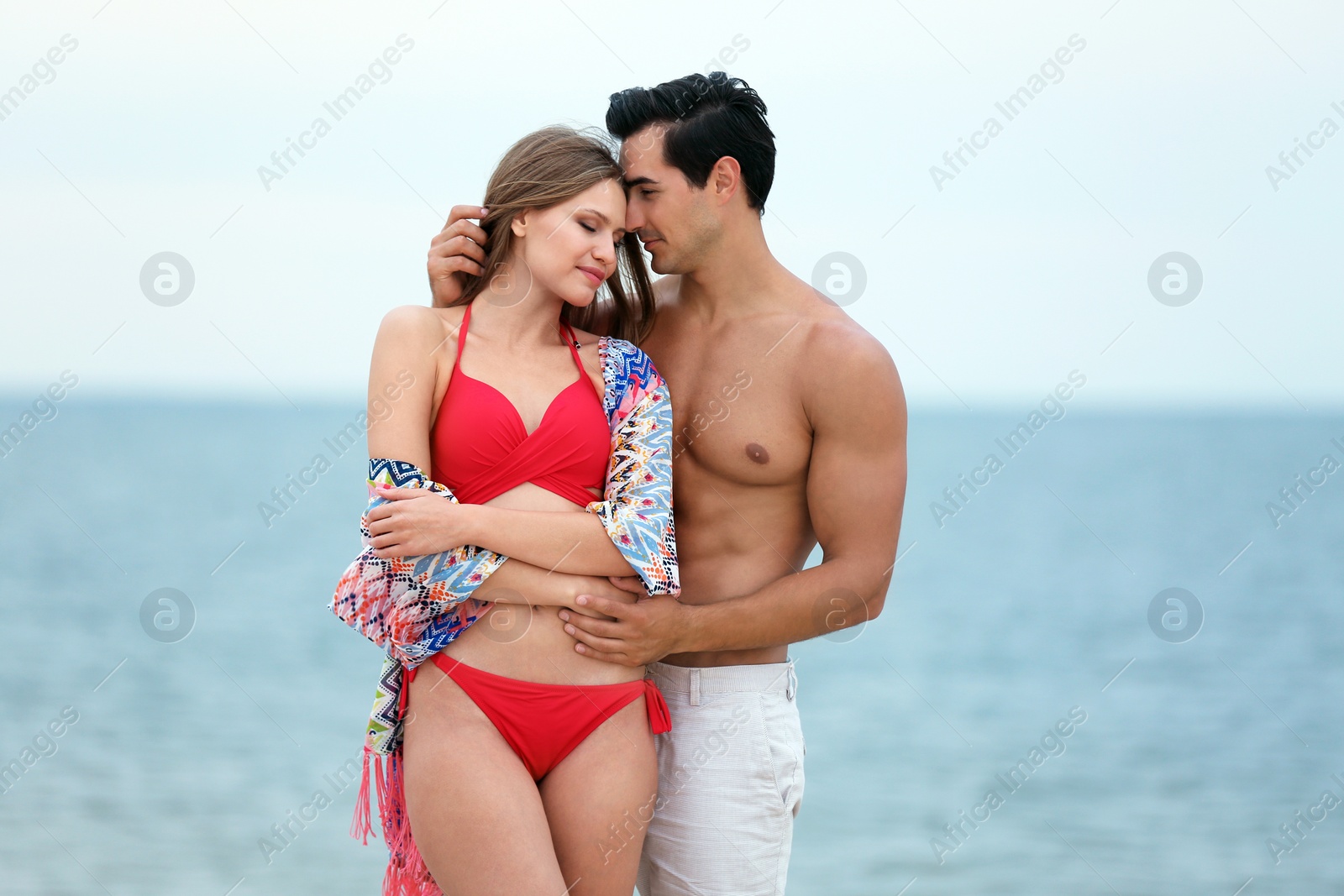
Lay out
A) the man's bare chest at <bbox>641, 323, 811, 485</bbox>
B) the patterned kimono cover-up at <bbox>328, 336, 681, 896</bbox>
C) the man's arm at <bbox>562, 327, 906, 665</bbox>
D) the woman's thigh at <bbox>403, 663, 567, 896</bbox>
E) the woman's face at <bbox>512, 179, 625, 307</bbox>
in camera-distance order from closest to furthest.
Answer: the woman's thigh at <bbox>403, 663, 567, 896</bbox>, the patterned kimono cover-up at <bbox>328, 336, 681, 896</bbox>, the woman's face at <bbox>512, 179, 625, 307</bbox>, the man's arm at <bbox>562, 327, 906, 665</bbox>, the man's bare chest at <bbox>641, 323, 811, 485</bbox>

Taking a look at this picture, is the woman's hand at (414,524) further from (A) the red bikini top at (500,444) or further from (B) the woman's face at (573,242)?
(B) the woman's face at (573,242)

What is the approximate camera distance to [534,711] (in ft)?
8.55

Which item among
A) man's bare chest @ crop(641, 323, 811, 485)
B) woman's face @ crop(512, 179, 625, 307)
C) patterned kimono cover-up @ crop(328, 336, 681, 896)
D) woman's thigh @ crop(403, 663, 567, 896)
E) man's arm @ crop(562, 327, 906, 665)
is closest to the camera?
woman's thigh @ crop(403, 663, 567, 896)

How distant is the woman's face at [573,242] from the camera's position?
9.31ft

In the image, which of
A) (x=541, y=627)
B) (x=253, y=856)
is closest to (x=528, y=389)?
(x=541, y=627)

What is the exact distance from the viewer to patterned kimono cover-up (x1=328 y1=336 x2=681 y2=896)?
2.59m

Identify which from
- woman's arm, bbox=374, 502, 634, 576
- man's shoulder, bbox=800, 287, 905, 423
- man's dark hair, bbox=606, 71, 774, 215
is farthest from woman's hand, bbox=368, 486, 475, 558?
man's dark hair, bbox=606, 71, 774, 215

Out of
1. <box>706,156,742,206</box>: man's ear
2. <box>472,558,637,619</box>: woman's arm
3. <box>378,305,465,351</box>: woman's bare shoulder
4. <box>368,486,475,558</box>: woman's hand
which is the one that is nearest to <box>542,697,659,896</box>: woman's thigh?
<box>472,558,637,619</box>: woman's arm

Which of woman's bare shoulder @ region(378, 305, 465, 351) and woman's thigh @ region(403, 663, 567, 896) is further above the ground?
woman's bare shoulder @ region(378, 305, 465, 351)

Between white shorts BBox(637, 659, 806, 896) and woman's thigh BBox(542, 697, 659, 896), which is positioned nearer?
Answer: woman's thigh BBox(542, 697, 659, 896)

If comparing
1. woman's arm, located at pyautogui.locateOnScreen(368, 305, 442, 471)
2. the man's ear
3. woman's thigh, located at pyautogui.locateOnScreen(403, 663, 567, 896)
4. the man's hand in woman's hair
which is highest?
the man's ear

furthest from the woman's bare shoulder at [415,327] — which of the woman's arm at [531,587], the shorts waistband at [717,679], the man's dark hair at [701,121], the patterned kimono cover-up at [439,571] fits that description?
the shorts waistband at [717,679]

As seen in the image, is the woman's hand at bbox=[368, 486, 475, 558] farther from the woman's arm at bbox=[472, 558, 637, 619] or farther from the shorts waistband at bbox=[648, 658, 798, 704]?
the shorts waistband at bbox=[648, 658, 798, 704]

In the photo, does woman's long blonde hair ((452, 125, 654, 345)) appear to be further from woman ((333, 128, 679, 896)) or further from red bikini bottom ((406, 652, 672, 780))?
red bikini bottom ((406, 652, 672, 780))
